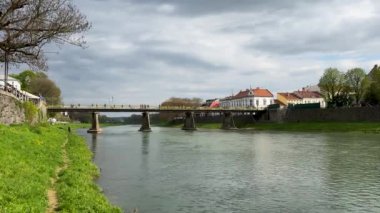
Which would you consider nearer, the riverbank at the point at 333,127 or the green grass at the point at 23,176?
the green grass at the point at 23,176

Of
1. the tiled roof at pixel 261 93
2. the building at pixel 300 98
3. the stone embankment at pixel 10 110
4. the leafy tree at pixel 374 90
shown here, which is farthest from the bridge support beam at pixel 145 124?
the building at pixel 300 98

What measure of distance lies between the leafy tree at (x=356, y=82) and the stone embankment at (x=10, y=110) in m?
99.6

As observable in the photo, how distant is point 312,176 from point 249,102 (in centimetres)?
16894

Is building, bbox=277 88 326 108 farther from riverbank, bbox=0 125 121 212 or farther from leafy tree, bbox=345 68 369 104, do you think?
riverbank, bbox=0 125 121 212

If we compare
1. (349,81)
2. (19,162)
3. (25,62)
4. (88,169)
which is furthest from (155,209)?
(349,81)

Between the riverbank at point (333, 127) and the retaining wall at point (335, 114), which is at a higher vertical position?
the retaining wall at point (335, 114)

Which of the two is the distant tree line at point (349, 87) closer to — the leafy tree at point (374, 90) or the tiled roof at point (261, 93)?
the leafy tree at point (374, 90)

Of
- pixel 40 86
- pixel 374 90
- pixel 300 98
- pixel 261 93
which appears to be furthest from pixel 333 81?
pixel 40 86

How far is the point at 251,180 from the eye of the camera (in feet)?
88.6

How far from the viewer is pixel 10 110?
49125 mm

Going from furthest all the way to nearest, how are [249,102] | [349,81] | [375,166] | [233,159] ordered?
[249,102] < [349,81] < [233,159] < [375,166]

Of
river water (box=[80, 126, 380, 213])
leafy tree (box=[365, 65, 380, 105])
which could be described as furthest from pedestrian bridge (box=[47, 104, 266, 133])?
river water (box=[80, 126, 380, 213])

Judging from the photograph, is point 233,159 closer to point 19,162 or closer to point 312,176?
point 312,176

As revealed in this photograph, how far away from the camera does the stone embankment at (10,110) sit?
45.9 meters
